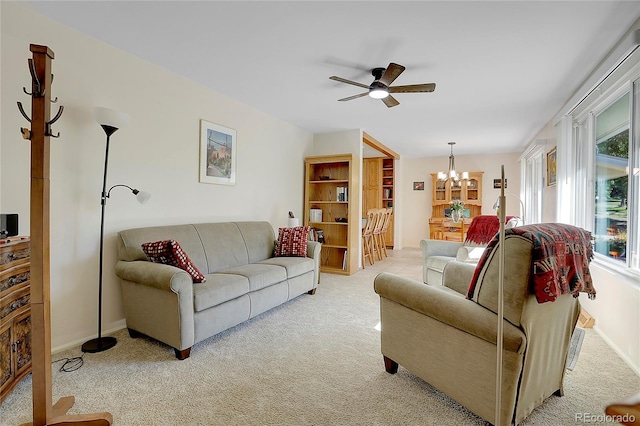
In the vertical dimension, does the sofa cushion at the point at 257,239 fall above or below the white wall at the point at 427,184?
below

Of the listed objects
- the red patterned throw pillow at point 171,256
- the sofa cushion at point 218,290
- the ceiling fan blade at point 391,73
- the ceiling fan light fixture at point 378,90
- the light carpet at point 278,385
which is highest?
the ceiling fan blade at point 391,73

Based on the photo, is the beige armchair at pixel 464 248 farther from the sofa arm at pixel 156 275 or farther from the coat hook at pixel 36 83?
the coat hook at pixel 36 83

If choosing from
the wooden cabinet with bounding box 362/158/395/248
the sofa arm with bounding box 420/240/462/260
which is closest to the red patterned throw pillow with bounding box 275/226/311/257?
the sofa arm with bounding box 420/240/462/260

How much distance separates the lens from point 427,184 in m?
8.01

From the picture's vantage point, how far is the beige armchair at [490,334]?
1.32 m

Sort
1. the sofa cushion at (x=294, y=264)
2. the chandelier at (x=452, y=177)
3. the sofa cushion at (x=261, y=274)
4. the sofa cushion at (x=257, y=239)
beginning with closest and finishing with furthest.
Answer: the sofa cushion at (x=261, y=274) < the sofa cushion at (x=294, y=264) < the sofa cushion at (x=257, y=239) < the chandelier at (x=452, y=177)

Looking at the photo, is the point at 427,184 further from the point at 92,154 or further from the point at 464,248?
the point at 92,154

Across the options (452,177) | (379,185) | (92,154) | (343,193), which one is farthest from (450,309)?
(379,185)

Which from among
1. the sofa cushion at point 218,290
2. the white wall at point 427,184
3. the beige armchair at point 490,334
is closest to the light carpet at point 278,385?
the beige armchair at point 490,334

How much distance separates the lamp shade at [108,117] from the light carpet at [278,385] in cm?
170

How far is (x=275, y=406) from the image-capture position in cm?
166

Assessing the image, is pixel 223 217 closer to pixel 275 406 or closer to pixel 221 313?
pixel 221 313

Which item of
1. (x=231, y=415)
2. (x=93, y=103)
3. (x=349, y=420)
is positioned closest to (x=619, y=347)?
(x=349, y=420)

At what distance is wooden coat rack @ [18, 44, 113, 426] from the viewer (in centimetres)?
140
